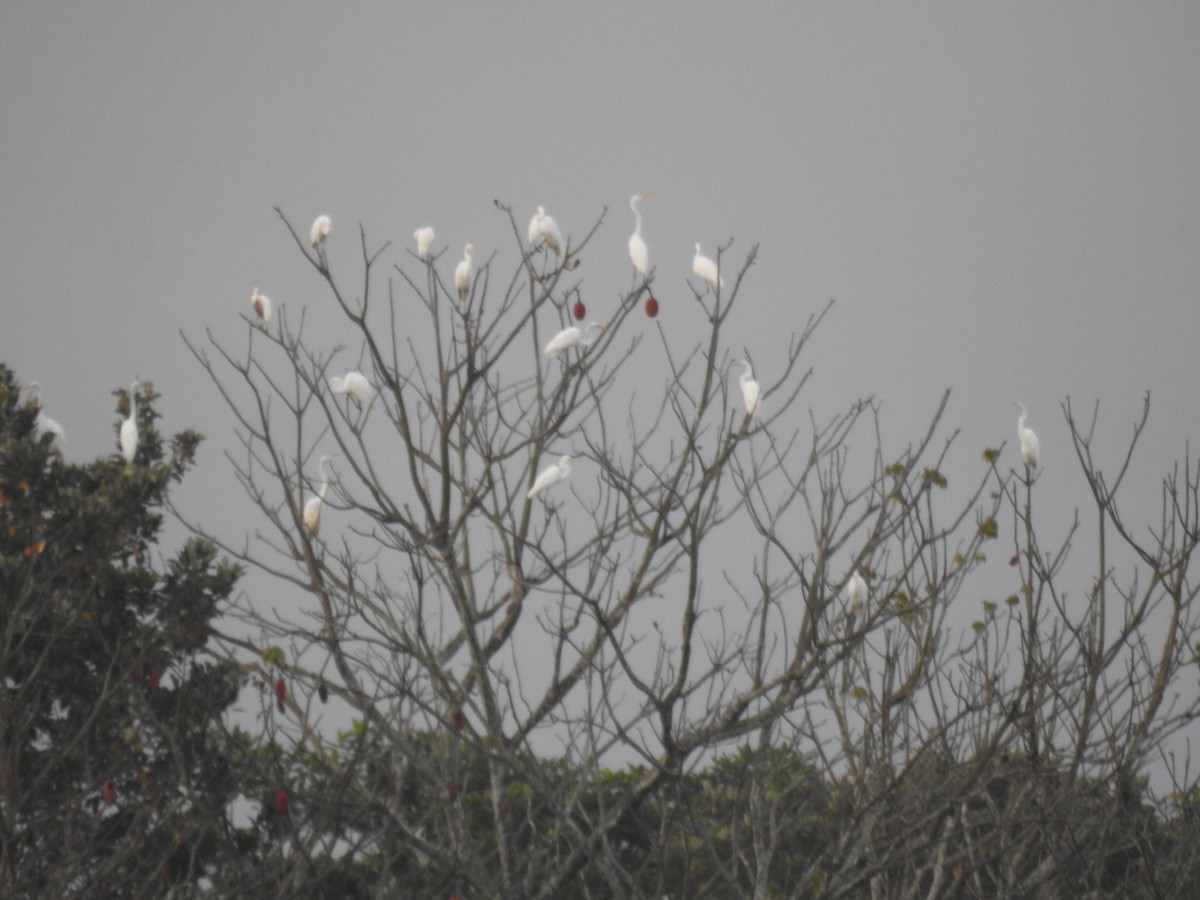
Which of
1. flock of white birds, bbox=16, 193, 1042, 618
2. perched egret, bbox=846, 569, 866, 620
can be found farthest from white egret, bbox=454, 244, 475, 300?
perched egret, bbox=846, 569, 866, 620

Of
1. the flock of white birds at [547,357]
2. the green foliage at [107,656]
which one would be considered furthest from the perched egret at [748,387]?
the green foliage at [107,656]

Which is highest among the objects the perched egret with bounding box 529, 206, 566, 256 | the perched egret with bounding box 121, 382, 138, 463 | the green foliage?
the perched egret with bounding box 529, 206, 566, 256

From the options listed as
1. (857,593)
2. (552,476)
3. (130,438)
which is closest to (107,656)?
(130,438)

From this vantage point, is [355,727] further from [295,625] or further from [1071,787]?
[1071,787]

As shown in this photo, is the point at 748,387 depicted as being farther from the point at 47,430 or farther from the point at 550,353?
the point at 47,430

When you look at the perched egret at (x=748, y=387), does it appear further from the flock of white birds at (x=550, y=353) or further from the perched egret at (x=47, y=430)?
the perched egret at (x=47, y=430)

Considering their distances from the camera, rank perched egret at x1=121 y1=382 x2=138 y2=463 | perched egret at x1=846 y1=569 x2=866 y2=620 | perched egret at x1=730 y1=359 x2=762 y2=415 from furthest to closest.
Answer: perched egret at x1=121 y1=382 x2=138 y2=463 < perched egret at x1=730 y1=359 x2=762 y2=415 < perched egret at x1=846 y1=569 x2=866 y2=620

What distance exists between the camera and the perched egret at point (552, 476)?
5.70 m

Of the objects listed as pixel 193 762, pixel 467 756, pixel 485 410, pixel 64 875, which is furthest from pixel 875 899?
pixel 467 756

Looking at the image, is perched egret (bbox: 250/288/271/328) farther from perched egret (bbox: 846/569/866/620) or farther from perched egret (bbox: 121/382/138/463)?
perched egret (bbox: 846/569/866/620)

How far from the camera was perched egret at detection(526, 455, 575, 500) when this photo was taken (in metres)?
5.70

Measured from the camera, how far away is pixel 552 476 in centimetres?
609

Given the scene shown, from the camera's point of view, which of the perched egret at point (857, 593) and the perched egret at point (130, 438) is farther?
the perched egret at point (130, 438)

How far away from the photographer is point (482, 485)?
5027mm
